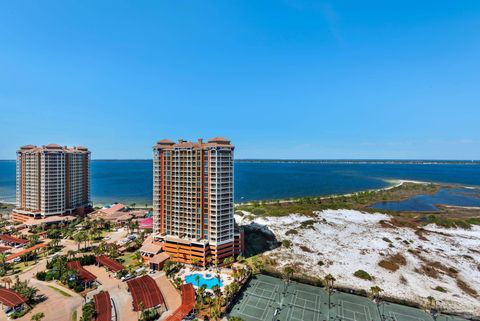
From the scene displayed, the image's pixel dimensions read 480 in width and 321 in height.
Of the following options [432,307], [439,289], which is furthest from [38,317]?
[439,289]

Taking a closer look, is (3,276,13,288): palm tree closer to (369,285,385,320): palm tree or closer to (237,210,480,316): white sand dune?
(237,210,480,316): white sand dune

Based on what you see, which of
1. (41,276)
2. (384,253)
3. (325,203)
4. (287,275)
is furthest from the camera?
(325,203)

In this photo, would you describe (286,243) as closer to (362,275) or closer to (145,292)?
(362,275)

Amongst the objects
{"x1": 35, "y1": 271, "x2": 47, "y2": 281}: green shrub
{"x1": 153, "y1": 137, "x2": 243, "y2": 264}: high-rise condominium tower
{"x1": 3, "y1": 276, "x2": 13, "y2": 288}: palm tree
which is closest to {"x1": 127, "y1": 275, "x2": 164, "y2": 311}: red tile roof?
{"x1": 153, "y1": 137, "x2": 243, "y2": 264}: high-rise condominium tower

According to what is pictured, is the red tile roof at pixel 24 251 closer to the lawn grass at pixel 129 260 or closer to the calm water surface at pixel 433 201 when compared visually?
the lawn grass at pixel 129 260

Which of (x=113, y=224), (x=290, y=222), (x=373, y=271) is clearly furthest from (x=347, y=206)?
(x=113, y=224)

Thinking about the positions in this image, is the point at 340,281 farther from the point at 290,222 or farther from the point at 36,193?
the point at 36,193

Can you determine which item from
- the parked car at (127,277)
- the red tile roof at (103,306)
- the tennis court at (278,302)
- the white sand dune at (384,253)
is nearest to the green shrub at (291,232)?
the white sand dune at (384,253)
